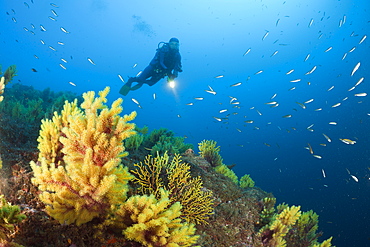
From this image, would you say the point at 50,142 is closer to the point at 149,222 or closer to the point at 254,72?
the point at 149,222

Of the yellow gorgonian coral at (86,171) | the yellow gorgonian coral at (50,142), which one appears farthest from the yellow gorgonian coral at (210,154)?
the yellow gorgonian coral at (86,171)

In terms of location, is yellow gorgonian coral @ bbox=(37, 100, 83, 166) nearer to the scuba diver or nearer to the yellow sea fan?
the yellow sea fan

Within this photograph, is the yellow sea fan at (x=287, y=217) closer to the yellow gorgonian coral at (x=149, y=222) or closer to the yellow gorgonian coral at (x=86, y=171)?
the yellow gorgonian coral at (x=149, y=222)

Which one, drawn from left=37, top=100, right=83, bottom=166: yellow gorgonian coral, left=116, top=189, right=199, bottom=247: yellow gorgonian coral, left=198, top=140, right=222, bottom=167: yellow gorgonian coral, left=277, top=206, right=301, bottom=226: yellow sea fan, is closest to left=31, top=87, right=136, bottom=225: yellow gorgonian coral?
left=116, top=189, right=199, bottom=247: yellow gorgonian coral

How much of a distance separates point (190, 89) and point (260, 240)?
403 ft

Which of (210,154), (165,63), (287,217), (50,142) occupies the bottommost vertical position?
(287,217)

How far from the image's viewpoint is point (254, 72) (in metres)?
111

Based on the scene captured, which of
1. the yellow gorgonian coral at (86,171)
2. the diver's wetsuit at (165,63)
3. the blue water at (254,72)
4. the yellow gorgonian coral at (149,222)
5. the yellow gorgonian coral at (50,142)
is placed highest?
the blue water at (254,72)

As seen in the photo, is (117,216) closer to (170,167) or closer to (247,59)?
(170,167)

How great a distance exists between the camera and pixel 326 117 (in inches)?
3103

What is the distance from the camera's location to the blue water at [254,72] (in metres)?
59.1

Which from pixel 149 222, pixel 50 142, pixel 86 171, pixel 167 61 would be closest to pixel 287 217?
pixel 149 222

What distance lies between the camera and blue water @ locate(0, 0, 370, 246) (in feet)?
194

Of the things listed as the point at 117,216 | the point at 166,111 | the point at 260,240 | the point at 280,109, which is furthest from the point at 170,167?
the point at 166,111
